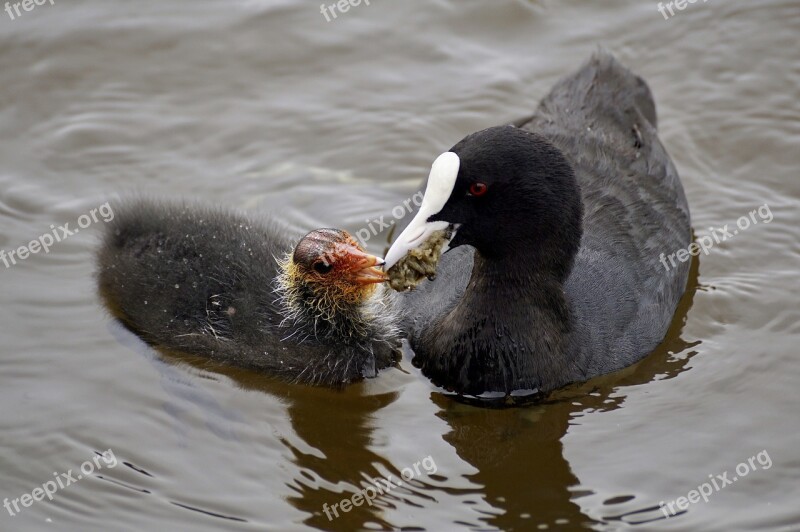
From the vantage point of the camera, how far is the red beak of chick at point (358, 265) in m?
5.42

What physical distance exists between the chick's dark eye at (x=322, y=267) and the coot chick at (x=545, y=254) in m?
0.34

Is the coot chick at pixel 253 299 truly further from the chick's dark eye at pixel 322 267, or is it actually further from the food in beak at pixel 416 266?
the food in beak at pixel 416 266

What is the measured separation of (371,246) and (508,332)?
1.42 metres

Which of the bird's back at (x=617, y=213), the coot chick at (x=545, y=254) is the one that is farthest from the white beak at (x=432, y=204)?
the bird's back at (x=617, y=213)

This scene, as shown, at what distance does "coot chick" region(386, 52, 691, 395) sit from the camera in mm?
5113

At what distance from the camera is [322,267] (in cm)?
546

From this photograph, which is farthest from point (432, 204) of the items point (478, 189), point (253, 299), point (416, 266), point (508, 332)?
point (253, 299)

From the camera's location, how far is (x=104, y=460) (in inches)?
203

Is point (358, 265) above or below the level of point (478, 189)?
below

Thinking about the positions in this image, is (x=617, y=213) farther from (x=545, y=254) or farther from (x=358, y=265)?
(x=358, y=265)

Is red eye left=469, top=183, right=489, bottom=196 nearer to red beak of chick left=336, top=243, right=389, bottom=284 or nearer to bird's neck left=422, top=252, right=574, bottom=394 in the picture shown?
bird's neck left=422, top=252, right=574, bottom=394

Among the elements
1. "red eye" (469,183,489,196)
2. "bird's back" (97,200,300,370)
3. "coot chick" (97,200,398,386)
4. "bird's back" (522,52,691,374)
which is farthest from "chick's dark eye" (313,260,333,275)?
"bird's back" (522,52,691,374)

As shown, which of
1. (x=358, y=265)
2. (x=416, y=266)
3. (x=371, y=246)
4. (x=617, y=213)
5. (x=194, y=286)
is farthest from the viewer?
(x=371, y=246)

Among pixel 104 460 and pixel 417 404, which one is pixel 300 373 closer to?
pixel 417 404
